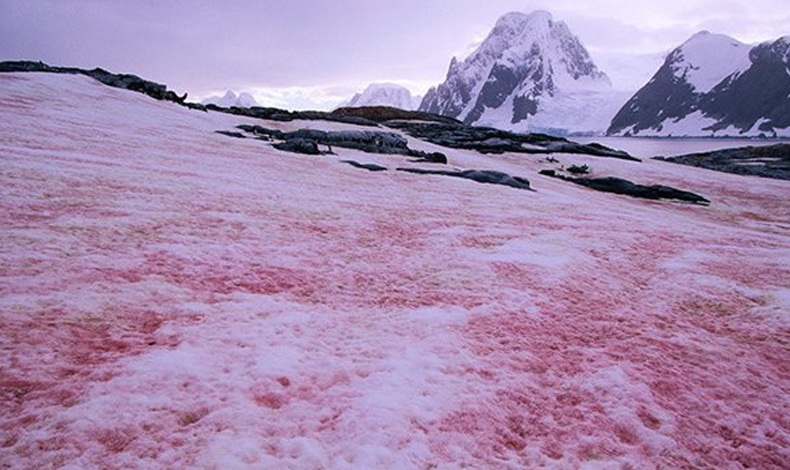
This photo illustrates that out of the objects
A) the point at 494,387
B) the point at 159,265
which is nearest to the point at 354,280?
the point at 159,265

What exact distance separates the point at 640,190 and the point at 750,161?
164ft

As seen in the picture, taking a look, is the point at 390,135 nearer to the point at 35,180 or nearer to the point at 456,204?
the point at 456,204

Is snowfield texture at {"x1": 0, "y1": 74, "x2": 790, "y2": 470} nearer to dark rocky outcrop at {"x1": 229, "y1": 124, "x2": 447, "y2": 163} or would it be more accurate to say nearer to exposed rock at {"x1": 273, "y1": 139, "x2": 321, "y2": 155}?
exposed rock at {"x1": 273, "y1": 139, "x2": 321, "y2": 155}

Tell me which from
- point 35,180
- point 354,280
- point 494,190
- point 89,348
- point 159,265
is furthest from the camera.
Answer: point 494,190

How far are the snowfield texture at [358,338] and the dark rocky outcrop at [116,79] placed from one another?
37318 mm

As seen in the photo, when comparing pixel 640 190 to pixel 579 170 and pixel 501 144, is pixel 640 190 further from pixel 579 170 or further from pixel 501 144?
pixel 501 144

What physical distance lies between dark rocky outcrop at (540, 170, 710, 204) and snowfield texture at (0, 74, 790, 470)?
16.8 metres

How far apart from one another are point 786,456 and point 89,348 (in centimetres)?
628

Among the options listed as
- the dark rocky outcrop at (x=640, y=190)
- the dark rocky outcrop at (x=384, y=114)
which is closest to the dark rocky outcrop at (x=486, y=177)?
the dark rocky outcrop at (x=640, y=190)

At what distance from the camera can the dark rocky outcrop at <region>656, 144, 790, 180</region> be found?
51156mm

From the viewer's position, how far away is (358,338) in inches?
217

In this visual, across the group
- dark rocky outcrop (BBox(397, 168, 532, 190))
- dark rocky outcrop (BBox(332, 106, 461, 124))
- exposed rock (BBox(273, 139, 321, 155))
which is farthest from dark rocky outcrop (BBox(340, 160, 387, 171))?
dark rocky outcrop (BBox(332, 106, 461, 124))

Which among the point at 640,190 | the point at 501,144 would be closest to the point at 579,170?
the point at 640,190

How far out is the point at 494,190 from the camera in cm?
1972
